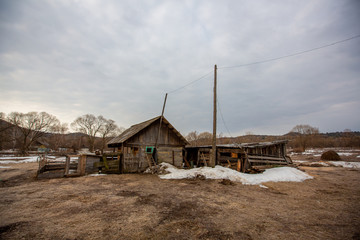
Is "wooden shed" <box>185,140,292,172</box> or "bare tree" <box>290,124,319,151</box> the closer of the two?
"wooden shed" <box>185,140,292,172</box>

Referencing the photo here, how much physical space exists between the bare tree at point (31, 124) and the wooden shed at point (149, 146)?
47.8 meters

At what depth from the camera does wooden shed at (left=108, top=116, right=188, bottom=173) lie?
47.7ft

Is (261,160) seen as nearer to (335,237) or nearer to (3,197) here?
(335,237)

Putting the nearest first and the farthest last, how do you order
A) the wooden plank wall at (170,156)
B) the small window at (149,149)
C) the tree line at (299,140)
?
1. the wooden plank wall at (170,156)
2. the small window at (149,149)
3. the tree line at (299,140)

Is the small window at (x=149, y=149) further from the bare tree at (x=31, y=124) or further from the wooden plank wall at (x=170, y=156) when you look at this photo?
the bare tree at (x=31, y=124)

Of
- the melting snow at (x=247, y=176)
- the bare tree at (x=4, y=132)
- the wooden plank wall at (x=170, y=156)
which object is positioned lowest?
the melting snow at (x=247, y=176)

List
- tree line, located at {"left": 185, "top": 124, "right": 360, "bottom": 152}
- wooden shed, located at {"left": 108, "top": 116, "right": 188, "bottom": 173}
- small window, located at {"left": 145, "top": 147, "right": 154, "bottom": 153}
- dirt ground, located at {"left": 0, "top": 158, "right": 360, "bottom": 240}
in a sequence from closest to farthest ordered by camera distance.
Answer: dirt ground, located at {"left": 0, "top": 158, "right": 360, "bottom": 240}
wooden shed, located at {"left": 108, "top": 116, "right": 188, "bottom": 173}
small window, located at {"left": 145, "top": 147, "right": 154, "bottom": 153}
tree line, located at {"left": 185, "top": 124, "right": 360, "bottom": 152}

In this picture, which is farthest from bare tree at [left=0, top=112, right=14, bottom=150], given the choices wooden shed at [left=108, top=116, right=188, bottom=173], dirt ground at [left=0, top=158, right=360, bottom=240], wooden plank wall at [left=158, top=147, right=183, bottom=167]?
dirt ground at [left=0, top=158, right=360, bottom=240]

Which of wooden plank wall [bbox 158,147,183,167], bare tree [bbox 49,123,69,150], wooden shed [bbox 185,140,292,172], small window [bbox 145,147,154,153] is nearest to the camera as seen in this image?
wooden shed [bbox 185,140,292,172]

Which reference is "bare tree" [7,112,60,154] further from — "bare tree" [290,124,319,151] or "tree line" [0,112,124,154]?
"bare tree" [290,124,319,151]

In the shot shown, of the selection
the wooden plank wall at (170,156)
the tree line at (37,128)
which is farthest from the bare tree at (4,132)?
the wooden plank wall at (170,156)

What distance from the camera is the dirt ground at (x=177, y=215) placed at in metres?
4.04

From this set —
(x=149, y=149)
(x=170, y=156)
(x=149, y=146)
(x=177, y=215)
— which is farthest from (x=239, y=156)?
(x=177, y=215)

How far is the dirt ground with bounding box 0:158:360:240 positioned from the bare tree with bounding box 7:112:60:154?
54.2 m
